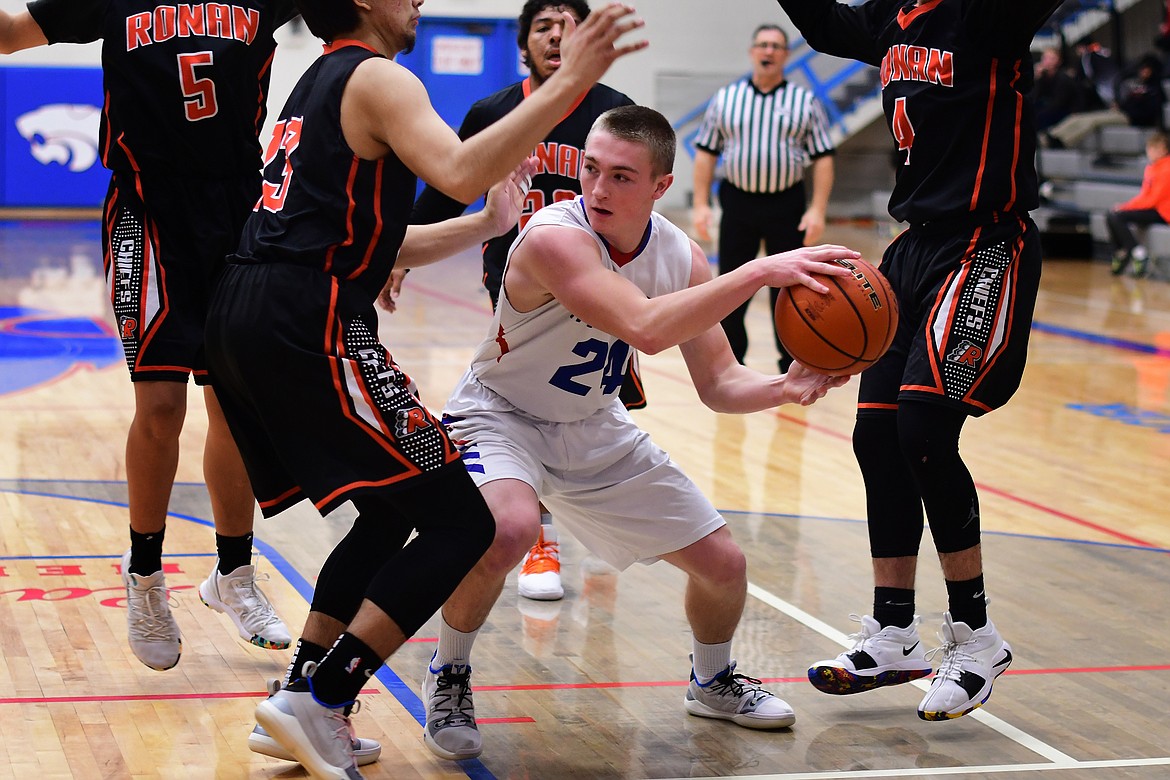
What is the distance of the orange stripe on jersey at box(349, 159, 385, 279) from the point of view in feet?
10.0

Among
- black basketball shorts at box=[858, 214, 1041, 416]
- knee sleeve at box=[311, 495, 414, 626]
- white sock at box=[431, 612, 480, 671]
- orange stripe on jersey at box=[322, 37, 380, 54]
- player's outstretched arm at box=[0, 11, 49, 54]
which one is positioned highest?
orange stripe on jersey at box=[322, 37, 380, 54]

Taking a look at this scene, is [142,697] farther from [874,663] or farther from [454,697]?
[874,663]

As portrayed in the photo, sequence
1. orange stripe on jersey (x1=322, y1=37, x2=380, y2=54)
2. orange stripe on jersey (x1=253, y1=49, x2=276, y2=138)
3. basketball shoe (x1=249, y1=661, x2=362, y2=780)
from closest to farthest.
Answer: basketball shoe (x1=249, y1=661, x2=362, y2=780) < orange stripe on jersey (x1=322, y1=37, x2=380, y2=54) < orange stripe on jersey (x1=253, y1=49, x2=276, y2=138)

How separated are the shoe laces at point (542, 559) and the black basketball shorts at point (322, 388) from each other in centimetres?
188

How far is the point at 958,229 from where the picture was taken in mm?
3842

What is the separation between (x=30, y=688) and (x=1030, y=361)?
7.86 m

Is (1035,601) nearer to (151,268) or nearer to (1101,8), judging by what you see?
(151,268)

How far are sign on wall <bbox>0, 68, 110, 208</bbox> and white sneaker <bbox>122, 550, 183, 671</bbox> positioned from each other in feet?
47.5

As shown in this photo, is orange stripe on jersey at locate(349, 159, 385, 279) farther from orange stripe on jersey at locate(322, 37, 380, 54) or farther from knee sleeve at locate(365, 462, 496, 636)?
knee sleeve at locate(365, 462, 496, 636)

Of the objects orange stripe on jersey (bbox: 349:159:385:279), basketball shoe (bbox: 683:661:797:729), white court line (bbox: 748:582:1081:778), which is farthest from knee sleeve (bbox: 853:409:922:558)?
orange stripe on jersey (bbox: 349:159:385:279)

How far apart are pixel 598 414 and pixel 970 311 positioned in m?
0.99

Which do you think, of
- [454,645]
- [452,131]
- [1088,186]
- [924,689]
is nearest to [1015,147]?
[924,689]

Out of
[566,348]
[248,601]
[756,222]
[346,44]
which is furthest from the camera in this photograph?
[756,222]

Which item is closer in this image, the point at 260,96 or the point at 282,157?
the point at 282,157
